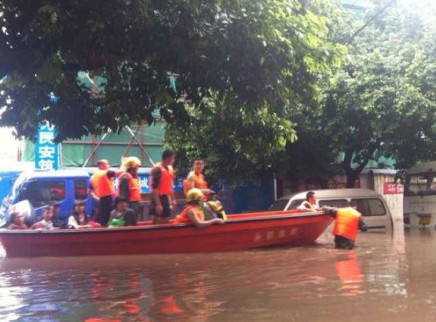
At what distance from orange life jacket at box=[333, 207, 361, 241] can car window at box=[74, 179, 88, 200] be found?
827 cm

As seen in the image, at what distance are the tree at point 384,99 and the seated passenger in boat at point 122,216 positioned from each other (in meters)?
6.62

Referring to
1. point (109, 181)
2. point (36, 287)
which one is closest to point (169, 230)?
point (109, 181)

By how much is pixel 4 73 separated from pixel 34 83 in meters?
0.67

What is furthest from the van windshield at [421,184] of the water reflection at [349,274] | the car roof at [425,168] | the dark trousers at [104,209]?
the dark trousers at [104,209]

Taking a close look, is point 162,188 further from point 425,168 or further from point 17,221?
point 425,168

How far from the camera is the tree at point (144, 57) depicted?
4723 millimetres

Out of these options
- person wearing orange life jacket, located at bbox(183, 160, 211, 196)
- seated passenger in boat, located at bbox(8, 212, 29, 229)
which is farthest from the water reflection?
seated passenger in boat, located at bbox(8, 212, 29, 229)

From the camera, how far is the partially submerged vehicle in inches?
539

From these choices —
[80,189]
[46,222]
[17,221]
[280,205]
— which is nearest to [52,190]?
[80,189]

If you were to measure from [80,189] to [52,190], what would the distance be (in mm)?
831

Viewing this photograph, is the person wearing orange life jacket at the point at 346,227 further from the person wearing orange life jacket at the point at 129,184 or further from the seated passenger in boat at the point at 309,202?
the person wearing orange life jacket at the point at 129,184

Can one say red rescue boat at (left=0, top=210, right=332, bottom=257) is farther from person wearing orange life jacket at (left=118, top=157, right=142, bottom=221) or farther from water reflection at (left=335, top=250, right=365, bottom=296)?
water reflection at (left=335, top=250, right=365, bottom=296)

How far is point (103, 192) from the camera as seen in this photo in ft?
34.3

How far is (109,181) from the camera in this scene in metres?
10.5
